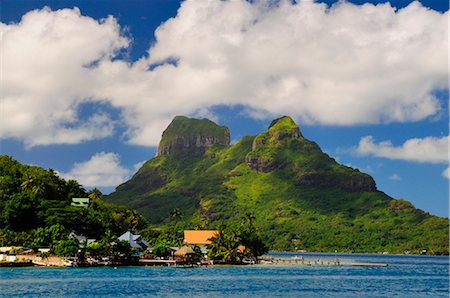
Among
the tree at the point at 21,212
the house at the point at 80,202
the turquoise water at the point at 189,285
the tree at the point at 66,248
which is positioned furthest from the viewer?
the house at the point at 80,202

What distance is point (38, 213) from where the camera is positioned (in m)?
124

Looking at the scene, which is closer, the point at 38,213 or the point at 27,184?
the point at 38,213

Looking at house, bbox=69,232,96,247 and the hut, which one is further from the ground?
house, bbox=69,232,96,247


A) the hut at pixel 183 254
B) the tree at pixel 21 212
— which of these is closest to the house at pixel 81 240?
the tree at pixel 21 212

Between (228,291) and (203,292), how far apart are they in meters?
2.88

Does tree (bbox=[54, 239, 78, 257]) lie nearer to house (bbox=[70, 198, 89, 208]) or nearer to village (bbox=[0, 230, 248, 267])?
village (bbox=[0, 230, 248, 267])

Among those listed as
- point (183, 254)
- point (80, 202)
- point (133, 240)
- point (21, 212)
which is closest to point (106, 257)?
point (133, 240)

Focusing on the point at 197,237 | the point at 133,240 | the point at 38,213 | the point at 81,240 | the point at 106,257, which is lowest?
the point at 106,257

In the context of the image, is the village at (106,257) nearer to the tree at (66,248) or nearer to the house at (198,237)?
the tree at (66,248)

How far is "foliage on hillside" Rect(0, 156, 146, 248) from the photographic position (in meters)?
113

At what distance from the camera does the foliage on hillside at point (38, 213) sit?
113 metres

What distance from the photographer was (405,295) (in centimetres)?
6994

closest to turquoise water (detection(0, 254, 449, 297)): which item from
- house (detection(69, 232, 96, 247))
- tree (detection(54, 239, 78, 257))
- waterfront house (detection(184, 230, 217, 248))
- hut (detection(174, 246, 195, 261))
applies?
tree (detection(54, 239, 78, 257))

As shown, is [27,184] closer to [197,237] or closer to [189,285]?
[197,237]
